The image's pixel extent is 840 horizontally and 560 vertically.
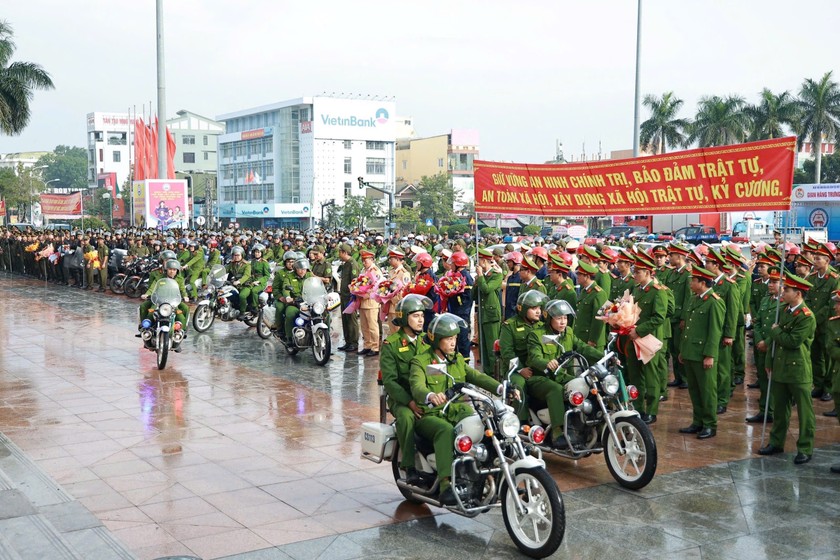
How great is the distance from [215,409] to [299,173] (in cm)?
8304

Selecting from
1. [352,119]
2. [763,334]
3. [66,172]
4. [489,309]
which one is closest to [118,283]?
[489,309]

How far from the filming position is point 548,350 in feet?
26.5

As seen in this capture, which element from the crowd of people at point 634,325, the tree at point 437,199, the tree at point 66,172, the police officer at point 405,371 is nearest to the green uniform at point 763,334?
the crowd of people at point 634,325

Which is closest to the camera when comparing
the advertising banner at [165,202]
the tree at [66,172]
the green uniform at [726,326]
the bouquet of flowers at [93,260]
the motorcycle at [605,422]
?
the motorcycle at [605,422]

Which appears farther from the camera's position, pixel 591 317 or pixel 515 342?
pixel 591 317

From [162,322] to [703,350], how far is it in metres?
8.04

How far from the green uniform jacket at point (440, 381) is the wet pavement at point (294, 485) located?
870 millimetres

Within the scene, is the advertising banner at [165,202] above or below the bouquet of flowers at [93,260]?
above

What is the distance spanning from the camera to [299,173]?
92125 mm

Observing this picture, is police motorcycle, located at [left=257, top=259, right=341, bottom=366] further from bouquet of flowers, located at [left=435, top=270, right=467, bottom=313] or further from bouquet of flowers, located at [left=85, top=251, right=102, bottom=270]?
bouquet of flowers, located at [left=85, top=251, right=102, bottom=270]

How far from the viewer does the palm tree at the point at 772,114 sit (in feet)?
189

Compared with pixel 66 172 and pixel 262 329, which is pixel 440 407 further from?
pixel 66 172

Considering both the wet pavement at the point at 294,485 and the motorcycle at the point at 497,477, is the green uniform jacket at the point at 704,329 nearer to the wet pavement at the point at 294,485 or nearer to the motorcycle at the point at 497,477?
the wet pavement at the point at 294,485

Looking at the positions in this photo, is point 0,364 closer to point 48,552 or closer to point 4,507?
point 4,507
